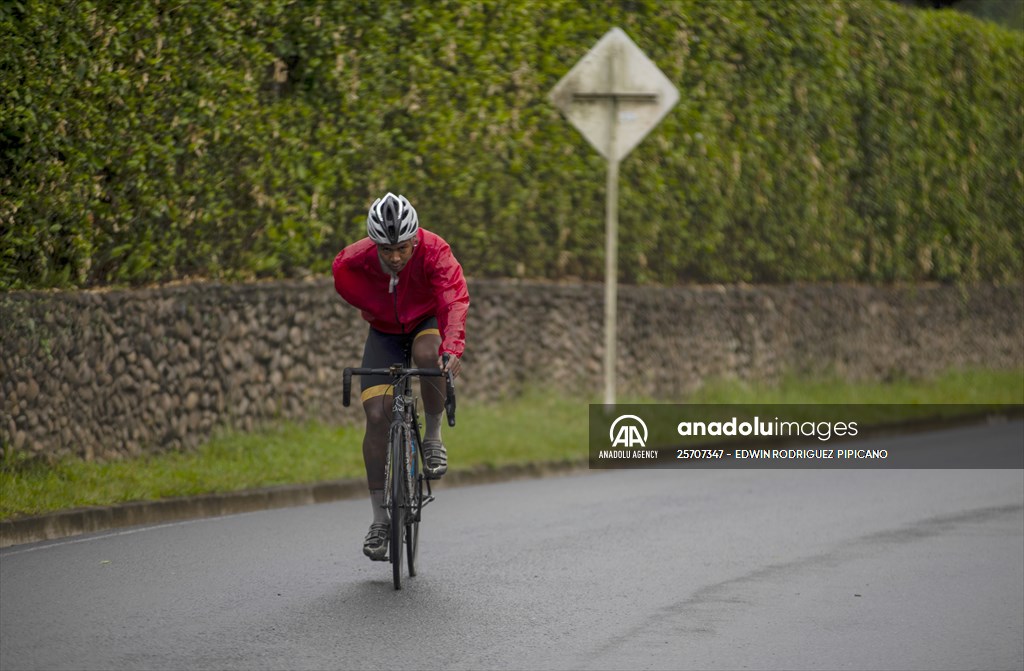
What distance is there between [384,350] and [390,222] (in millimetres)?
929

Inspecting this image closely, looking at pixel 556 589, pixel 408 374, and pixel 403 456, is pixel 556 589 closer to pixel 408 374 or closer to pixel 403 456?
pixel 403 456

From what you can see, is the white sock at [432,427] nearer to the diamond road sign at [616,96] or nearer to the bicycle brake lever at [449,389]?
the bicycle brake lever at [449,389]

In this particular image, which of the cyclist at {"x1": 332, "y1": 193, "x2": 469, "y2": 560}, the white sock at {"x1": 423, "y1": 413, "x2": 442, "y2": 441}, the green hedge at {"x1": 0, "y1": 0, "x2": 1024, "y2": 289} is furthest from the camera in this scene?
the green hedge at {"x1": 0, "y1": 0, "x2": 1024, "y2": 289}

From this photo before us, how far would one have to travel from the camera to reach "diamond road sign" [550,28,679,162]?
1580cm

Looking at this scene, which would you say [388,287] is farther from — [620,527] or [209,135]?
[209,135]

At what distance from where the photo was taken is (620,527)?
10.8 metres

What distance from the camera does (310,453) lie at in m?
13.3

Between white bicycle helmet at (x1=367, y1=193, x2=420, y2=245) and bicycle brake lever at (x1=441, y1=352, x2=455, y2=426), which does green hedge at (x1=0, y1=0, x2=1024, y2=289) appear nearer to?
white bicycle helmet at (x1=367, y1=193, x2=420, y2=245)

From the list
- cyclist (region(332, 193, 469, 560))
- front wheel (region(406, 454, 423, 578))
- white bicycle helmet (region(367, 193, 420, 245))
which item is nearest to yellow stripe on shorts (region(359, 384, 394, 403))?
cyclist (region(332, 193, 469, 560))

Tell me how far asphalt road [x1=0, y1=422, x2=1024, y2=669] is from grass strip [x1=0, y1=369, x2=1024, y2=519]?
0.61 meters

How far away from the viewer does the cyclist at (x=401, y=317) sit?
8.39m

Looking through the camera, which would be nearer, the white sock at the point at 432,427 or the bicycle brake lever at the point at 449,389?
the bicycle brake lever at the point at 449,389

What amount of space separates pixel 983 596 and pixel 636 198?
9956mm

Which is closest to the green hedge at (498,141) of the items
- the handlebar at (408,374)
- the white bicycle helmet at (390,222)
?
the handlebar at (408,374)
